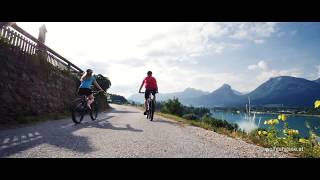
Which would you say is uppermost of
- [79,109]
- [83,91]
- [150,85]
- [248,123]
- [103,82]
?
[103,82]

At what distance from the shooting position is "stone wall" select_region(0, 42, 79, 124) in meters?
8.71

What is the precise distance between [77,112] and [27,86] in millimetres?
2796

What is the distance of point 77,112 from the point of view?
376 inches

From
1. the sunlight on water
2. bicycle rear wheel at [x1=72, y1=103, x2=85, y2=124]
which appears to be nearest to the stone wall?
bicycle rear wheel at [x1=72, y1=103, x2=85, y2=124]

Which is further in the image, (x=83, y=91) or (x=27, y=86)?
(x=27, y=86)

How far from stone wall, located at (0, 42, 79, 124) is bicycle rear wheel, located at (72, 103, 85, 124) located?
1.97m

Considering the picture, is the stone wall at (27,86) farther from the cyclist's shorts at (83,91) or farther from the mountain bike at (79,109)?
the cyclist's shorts at (83,91)

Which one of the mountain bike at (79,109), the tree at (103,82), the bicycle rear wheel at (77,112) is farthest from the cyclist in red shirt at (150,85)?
the tree at (103,82)

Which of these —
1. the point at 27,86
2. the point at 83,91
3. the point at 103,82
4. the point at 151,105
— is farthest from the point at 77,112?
the point at 103,82

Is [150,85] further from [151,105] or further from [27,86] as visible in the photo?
[27,86]

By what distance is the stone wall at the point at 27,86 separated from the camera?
343 inches
